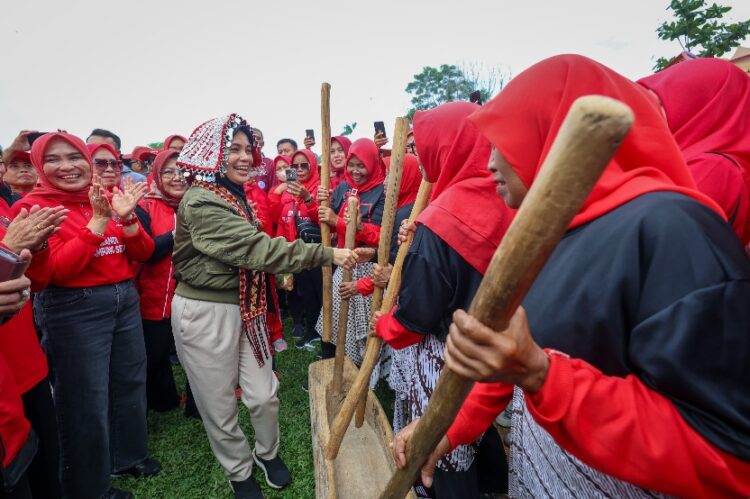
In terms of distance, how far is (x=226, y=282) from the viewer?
238cm

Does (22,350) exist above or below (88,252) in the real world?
below

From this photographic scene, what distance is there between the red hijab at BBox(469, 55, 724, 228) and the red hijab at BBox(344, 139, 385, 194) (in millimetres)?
3111

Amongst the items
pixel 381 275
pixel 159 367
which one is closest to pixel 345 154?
pixel 381 275

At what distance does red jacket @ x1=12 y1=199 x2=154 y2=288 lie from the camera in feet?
7.21

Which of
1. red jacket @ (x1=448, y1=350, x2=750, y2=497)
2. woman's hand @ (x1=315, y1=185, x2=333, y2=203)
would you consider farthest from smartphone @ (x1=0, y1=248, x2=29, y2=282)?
woman's hand @ (x1=315, y1=185, x2=333, y2=203)

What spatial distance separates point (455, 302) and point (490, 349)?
3.75 ft

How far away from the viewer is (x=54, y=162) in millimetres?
2416

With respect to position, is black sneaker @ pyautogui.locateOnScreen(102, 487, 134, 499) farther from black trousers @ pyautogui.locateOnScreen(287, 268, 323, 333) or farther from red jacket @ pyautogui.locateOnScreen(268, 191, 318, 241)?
red jacket @ pyautogui.locateOnScreen(268, 191, 318, 241)

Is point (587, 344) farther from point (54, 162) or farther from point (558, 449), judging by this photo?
point (54, 162)

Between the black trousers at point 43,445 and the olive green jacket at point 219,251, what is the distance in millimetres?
852

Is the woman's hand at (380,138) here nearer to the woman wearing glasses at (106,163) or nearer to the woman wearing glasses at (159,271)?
the woman wearing glasses at (159,271)

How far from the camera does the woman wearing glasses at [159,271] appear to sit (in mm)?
3246

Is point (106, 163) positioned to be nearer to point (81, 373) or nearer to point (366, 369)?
point (81, 373)

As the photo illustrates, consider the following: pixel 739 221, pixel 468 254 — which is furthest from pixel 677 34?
pixel 468 254
